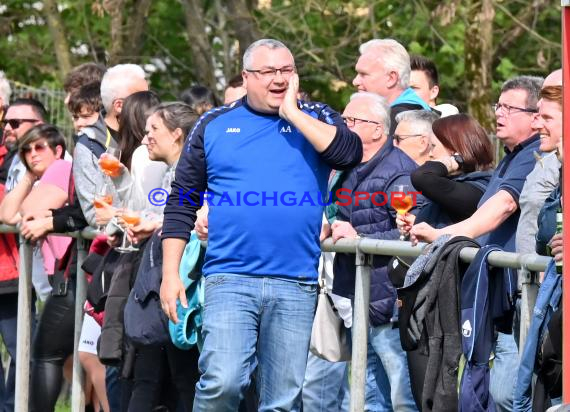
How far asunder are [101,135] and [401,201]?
228 cm

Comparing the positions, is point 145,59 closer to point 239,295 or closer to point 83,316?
point 83,316

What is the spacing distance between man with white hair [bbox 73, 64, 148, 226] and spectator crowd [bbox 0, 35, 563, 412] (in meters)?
0.02

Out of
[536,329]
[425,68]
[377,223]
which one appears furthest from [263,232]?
[425,68]

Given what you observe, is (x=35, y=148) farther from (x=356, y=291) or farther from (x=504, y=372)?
(x=504, y=372)

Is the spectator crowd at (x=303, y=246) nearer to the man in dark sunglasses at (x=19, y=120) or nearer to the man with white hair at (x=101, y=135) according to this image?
the man with white hair at (x=101, y=135)

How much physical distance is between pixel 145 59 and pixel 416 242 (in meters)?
15.5

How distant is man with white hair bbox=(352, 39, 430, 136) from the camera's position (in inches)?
314

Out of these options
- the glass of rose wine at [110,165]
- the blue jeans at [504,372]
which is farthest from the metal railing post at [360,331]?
the glass of rose wine at [110,165]

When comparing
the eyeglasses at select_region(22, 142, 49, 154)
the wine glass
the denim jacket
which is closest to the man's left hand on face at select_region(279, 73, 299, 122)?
the denim jacket

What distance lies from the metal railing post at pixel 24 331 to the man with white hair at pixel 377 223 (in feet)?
6.85

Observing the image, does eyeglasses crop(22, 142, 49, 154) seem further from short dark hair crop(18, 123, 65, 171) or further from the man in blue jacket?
the man in blue jacket

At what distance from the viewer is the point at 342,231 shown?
6.48 m

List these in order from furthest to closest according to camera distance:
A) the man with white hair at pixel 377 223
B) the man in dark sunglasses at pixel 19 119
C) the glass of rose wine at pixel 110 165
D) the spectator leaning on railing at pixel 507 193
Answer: the man in dark sunglasses at pixel 19 119 < the glass of rose wine at pixel 110 165 < the man with white hair at pixel 377 223 < the spectator leaning on railing at pixel 507 193

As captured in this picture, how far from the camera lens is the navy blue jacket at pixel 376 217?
21.5 feet
